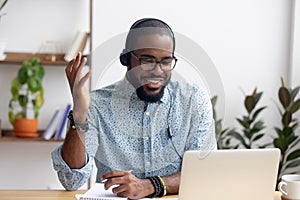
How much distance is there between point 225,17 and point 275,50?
38 cm

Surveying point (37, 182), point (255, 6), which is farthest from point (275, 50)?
point (37, 182)

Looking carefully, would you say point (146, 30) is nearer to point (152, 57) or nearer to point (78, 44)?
point (152, 57)

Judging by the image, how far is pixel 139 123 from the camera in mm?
1827

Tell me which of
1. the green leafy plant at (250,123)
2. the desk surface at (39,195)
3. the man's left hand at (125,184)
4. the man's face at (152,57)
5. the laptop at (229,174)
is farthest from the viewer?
the green leafy plant at (250,123)

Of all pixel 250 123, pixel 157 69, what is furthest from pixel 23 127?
pixel 157 69

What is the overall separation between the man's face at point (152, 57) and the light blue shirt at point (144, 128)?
0.05 m

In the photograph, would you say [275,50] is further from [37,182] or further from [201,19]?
[37,182]

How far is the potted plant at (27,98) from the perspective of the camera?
360cm

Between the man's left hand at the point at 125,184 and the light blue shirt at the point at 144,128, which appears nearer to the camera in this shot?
the light blue shirt at the point at 144,128

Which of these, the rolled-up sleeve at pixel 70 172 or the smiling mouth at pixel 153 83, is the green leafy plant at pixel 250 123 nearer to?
the rolled-up sleeve at pixel 70 172

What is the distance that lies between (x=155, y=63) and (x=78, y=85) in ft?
0.88

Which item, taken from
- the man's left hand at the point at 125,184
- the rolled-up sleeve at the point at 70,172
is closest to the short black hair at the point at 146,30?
the man's left hand at the point at 125,184

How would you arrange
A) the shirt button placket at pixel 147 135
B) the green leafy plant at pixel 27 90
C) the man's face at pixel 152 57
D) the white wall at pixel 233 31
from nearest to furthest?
1. the man's face at pixel 152 57
2. the shirt button placket at pixel 147 135
3. the green leafy plant at pixel 27 90
4. the white wall at pixel 233 31

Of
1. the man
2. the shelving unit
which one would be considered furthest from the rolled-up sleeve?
the shelving unit
